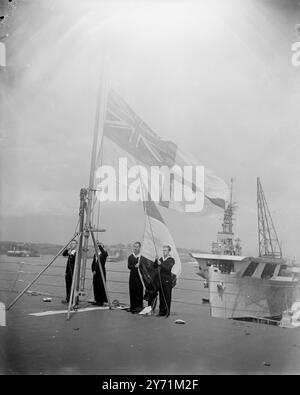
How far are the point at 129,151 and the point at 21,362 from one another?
8.59 ft

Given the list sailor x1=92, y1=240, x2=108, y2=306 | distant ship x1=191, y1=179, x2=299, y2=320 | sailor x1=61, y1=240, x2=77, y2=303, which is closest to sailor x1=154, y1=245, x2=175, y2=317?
sailor x1=92, y1=240, x2=108, y2=306

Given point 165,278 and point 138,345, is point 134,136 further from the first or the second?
point 138,345

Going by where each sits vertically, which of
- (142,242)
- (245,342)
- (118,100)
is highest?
(118,100)

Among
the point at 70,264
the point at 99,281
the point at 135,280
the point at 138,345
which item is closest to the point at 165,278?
the point at 135,280

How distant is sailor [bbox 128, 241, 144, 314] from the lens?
484 cm

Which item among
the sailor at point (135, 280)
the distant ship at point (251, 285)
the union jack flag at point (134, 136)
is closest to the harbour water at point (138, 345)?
the sailor at point (135, 280)

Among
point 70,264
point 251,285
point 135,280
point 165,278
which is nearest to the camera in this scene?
point 165,278

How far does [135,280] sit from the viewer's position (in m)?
4.92

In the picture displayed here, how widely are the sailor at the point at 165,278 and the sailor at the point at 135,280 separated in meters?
0.31

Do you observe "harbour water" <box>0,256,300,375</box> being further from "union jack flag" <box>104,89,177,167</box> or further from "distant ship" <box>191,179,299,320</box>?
"distant ship" <box>191,179,299,320</box>

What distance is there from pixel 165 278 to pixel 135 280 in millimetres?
456
